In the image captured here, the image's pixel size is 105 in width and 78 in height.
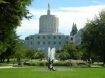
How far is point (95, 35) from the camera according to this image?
49.9 meters

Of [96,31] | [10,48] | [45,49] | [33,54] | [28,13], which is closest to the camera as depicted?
[28,13]

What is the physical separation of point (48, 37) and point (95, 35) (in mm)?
116616

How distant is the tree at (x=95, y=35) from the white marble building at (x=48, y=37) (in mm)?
112562

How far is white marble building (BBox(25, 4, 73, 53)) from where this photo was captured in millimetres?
166125

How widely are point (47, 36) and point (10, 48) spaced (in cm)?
10811

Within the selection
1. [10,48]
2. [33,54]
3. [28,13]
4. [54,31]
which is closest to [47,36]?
[54,31]

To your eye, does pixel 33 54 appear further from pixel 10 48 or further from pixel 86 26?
pixel 86 26

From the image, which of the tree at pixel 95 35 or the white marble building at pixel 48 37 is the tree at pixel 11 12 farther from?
the white marble building at pixel 48 37

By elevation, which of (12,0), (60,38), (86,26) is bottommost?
Answer: (12,0)

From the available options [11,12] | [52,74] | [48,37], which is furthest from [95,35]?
[48,37]

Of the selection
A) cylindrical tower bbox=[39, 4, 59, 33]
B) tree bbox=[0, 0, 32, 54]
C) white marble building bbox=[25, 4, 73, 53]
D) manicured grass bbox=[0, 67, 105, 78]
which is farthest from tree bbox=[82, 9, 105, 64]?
cylindrical tower bbox=[39, 4, 59, 33]

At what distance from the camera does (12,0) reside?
620 inches

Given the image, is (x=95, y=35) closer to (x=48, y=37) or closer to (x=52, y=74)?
(x=52, y=74)

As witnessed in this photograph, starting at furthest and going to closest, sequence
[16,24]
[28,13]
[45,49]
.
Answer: [45,49]
[28,13]
[16,24]
